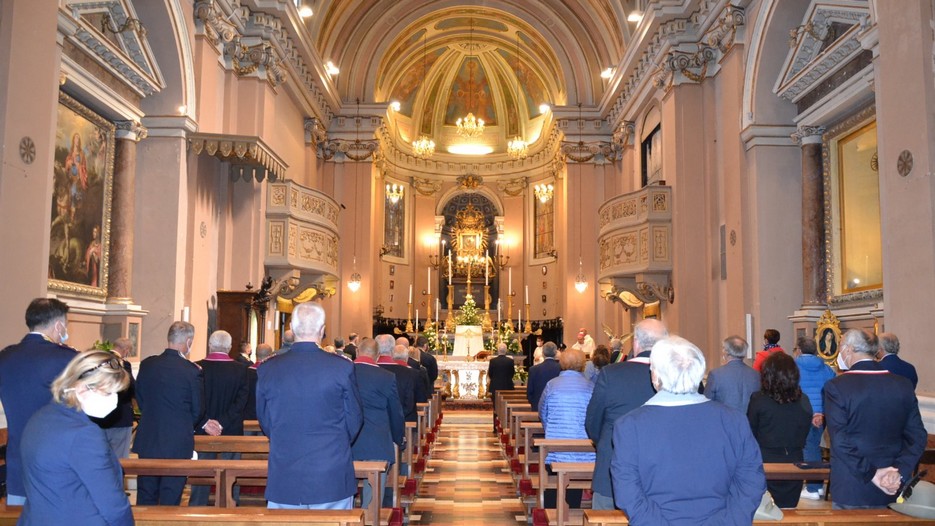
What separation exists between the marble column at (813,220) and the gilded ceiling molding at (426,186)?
58.9 feet

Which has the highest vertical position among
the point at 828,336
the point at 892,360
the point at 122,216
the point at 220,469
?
the point at 122,216

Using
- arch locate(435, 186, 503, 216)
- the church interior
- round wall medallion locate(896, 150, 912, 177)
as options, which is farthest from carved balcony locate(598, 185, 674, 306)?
arch locate(435, 186, 503, 216)

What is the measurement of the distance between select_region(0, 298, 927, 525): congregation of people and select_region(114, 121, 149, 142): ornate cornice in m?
4.06

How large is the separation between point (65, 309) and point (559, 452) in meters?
3.71

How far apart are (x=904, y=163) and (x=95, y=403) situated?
Result: 7473 millimetres

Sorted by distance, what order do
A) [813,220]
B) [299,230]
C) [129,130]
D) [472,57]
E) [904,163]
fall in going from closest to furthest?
[904,163] < [129,130] < [813,220] < [299,230] < [472,57]

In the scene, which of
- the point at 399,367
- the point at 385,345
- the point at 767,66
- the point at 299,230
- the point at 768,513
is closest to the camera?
the point at 768,513

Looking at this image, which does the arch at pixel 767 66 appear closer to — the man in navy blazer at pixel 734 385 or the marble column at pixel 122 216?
the man in navy blazer at pixel 734 385

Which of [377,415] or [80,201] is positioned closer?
[377,415]

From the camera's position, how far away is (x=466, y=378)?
61.4 ft

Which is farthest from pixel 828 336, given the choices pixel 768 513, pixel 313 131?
pixel 313 131

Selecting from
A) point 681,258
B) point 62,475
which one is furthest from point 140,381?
point 681,258

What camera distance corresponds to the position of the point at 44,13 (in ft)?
25.8

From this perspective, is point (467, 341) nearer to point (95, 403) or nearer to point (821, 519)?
point (821, 519)
